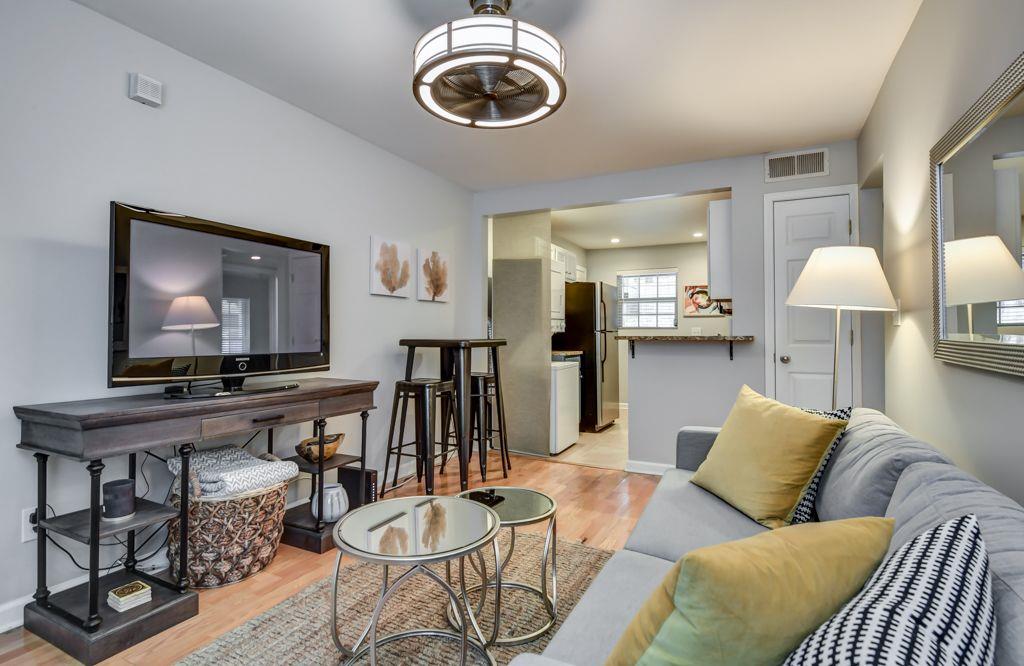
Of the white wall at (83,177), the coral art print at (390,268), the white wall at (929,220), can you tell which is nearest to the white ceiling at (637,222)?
the coral art print at (390,268)

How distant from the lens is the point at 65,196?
209 cm

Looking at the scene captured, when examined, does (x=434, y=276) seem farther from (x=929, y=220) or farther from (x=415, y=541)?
(x=929, y=220)

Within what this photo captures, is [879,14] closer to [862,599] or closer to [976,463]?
[976,463]

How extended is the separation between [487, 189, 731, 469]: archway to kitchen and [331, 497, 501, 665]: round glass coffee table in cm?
272

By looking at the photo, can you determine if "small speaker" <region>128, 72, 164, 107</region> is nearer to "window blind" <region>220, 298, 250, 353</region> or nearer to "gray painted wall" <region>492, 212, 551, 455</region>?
"window blind" <region>220, 298, 250, 353</region>

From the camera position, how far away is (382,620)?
6.38 feet

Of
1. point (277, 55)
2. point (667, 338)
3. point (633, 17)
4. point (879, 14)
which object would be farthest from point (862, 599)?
point (667, 338)

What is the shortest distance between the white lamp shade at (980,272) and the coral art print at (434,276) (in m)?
3.24

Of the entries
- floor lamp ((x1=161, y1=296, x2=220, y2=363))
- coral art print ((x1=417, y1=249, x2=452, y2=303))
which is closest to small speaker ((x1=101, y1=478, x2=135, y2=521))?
floor lamp ((x1=161, y1=296, x2=220, y2=363))

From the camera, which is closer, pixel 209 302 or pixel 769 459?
pixel 769 459

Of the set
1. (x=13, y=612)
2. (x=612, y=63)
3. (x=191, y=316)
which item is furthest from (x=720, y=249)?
(x=13, y=612)

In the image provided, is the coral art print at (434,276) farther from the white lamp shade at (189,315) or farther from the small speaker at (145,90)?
the small speaker at (145,90)

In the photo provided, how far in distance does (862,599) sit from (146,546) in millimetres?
2755

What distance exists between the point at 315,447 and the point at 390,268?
1488mm
